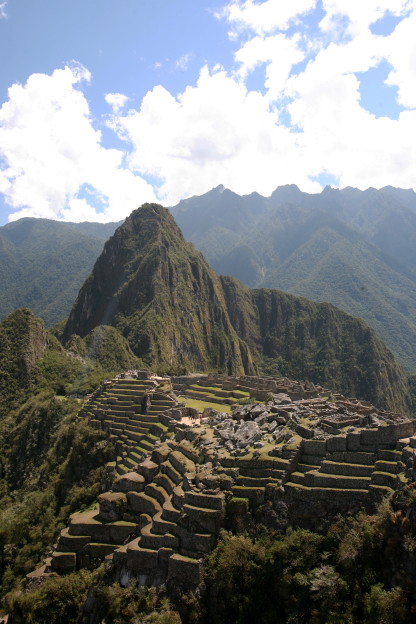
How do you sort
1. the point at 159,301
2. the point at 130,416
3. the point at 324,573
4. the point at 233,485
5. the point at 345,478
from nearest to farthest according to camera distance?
the point at 324,573 < the point at 345,478 < the point at 233,485 < the point at 130,416 < the point at 159,301

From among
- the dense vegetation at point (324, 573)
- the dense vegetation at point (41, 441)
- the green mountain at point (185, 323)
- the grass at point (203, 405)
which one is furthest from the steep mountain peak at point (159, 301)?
the dense vegetation at point (324, 573)

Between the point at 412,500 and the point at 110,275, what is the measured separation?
152 metres

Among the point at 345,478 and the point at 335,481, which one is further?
the point at 335,481

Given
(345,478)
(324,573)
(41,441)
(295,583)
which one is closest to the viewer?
(324,573)

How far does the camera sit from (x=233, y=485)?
2156 centimetres

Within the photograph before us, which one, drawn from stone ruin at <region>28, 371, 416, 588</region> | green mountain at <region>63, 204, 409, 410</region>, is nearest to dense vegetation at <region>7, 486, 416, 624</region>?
stone ruin at <region>28, 371, 416, 588</region>

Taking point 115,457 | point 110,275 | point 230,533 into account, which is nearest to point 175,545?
point 230,533

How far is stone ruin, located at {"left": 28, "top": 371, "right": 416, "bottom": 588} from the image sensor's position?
19.6 m

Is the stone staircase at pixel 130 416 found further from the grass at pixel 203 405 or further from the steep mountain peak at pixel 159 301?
the steep mountain peak at pixel 159 301

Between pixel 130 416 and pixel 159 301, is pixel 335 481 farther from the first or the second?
pixel 159 301

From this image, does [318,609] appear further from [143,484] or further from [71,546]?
[71,546]

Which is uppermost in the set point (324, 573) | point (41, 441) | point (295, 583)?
point (41, 441)

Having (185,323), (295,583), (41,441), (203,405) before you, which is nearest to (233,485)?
(295,583)

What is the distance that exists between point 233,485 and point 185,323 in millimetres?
132478
